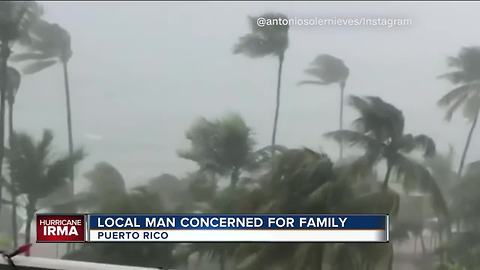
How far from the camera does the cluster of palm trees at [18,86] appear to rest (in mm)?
1626

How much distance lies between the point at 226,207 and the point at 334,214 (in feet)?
1.24

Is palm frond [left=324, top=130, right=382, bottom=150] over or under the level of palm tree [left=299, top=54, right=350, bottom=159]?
under

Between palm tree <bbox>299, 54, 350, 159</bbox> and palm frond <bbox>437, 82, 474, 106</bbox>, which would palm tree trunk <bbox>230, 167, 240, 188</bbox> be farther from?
palm frond <bbox>437, 82, 474, 106</bbox>

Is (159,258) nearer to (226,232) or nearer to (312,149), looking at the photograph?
(226,232)

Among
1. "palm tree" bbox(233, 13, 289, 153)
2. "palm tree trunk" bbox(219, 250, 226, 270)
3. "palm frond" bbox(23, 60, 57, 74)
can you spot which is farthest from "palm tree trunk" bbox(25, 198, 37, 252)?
"palm tree" bbox(233, 13, 289, 153)

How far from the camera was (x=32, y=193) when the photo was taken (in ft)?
5.47

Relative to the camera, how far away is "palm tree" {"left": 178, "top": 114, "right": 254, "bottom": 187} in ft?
5.18

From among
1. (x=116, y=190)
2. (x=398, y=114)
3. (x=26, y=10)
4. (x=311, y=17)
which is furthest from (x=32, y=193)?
(x=398, y=114)

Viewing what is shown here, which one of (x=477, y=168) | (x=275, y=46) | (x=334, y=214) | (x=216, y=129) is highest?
(x=275, y=46)

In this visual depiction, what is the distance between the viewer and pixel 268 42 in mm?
1588

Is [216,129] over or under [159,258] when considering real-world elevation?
over

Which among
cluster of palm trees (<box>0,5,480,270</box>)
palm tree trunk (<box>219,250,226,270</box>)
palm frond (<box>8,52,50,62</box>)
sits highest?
palm frond (<box>8,52,50,62</box>)
